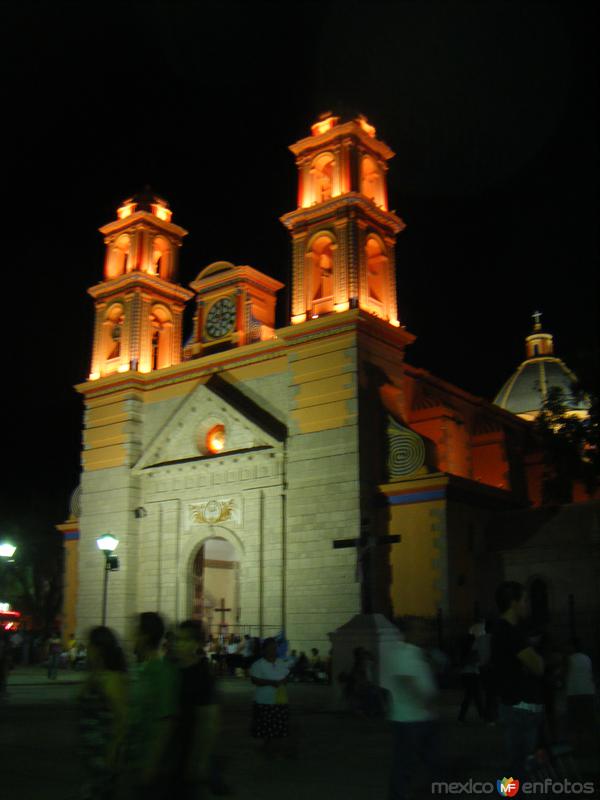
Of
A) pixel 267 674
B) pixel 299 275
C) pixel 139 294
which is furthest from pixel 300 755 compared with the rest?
pixel 139 294

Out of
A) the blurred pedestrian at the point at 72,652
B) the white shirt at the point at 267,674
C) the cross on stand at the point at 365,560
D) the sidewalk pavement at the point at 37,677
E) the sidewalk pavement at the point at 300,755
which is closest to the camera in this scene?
the sidewalk pavement at the point at 300,755

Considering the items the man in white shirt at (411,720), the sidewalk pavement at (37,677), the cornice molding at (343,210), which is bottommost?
the sidewalk pavement at (37,677)

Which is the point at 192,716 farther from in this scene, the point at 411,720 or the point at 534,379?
the point at 534,379

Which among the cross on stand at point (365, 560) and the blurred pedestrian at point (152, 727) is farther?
the cross on stand at point (365, 560)

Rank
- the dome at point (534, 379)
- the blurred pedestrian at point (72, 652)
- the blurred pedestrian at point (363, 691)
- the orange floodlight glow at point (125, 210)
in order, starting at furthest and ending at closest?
the dome at point (534, 379) < the orange floodlight glow at point (125, 210) < the blurred pedestrian at point (72, 652) < the blurred pedestrian at point (363, 691)

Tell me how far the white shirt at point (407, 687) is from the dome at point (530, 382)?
45.5 m

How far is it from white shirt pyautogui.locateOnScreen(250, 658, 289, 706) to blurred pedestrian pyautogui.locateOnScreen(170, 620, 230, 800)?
4.55 m

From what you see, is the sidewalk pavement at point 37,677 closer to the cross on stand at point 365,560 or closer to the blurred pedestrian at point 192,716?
the cross on stand at point 365,560

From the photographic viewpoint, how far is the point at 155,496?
34.2m

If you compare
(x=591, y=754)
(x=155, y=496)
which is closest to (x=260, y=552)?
(x=155, y=496)

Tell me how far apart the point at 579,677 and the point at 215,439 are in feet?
74.1

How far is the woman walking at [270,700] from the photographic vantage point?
476 inches

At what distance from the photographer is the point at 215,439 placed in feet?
110

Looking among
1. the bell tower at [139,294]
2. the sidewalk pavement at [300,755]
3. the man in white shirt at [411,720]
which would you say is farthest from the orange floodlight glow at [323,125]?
the man in white shirt at [411,720]
